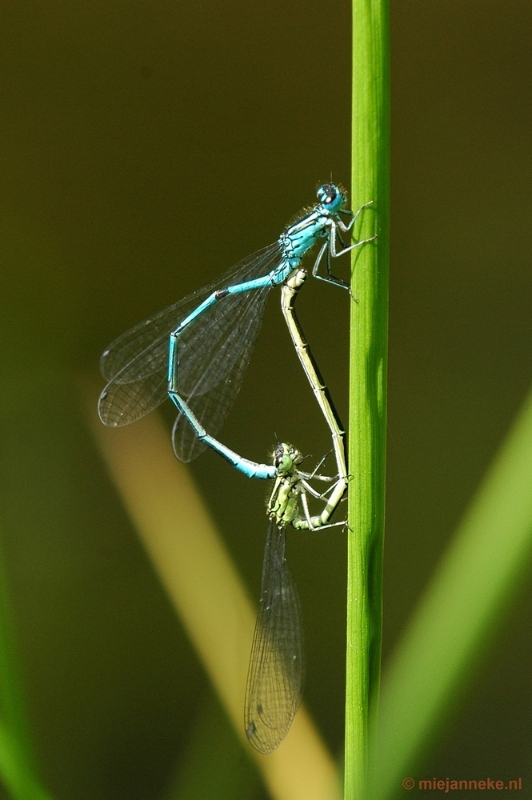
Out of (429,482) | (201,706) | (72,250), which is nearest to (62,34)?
(72,250)

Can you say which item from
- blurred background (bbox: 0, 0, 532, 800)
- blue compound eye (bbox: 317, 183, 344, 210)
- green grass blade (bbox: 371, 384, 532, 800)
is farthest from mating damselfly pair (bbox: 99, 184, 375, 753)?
blurred background (bbox: 0, 0, 532, 800)

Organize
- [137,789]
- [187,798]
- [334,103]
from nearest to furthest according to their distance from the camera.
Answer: [187,798], [137,789], [334,103]

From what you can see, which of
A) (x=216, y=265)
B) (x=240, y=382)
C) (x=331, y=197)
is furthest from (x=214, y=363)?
(x=216, y=265)

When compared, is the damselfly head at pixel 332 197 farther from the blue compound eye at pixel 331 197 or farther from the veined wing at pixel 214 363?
the veined wing at pixel 214 363

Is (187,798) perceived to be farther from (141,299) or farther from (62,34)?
(62,34)

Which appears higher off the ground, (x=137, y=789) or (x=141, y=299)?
(x=141, y=299)

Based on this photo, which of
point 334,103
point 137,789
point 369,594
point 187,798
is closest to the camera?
point 369,594

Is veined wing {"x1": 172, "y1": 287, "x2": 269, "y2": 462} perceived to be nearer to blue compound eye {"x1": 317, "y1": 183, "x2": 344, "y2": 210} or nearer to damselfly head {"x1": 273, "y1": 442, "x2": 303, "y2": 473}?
damselfly head {"x1": 273, "y1": 442, "x2": 303, "y2": 473}
